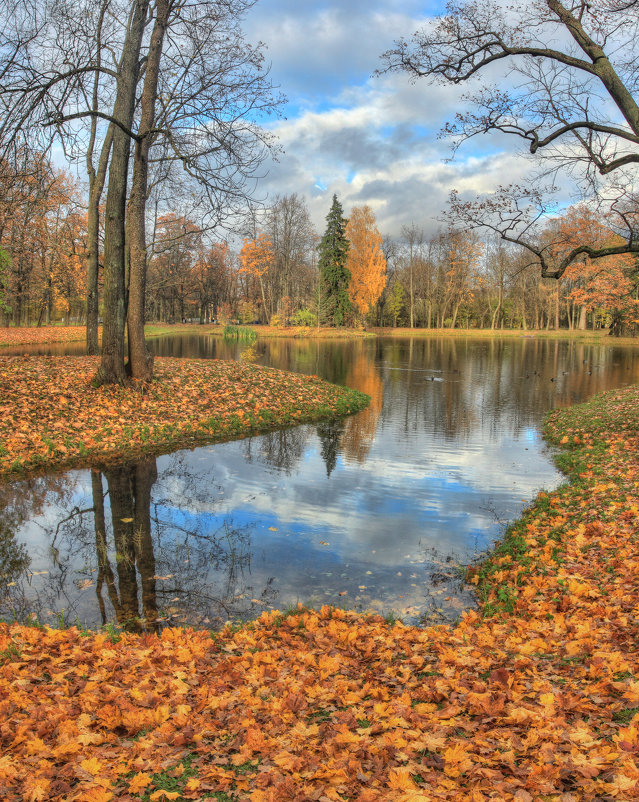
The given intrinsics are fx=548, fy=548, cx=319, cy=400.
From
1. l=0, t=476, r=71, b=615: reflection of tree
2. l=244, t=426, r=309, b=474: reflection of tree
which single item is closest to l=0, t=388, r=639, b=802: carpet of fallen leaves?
l=0, t=476, r=71, b=615: reflection of tree

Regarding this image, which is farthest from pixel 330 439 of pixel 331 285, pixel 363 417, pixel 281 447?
pixel 331 285

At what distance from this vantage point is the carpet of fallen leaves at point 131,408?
10.9 meters

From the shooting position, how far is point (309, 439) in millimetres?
13695

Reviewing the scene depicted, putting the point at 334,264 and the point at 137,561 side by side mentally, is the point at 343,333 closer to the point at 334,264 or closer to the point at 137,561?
the point at 334,264

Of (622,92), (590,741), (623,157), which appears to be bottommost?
(590,741)

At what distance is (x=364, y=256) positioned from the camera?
5988cm

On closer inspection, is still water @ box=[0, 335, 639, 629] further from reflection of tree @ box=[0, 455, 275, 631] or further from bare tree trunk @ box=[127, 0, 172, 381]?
bare tree trunk @ box=[127, 0, 172, 381]

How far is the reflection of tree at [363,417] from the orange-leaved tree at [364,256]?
101 ft

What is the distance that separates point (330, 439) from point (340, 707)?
404 inches

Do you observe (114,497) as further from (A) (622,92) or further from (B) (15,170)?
(A) (622,92)

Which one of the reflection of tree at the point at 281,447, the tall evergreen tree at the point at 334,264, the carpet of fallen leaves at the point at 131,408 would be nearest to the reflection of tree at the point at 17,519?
the carpet of fallen leaves at the point at 131,408

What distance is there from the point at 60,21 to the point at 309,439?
32.2 feet

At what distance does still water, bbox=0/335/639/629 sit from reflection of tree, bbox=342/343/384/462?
13cm

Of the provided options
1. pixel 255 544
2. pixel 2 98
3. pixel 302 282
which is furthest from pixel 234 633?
pixel 302 282
